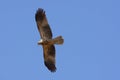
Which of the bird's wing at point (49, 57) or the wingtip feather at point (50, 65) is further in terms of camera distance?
the wingtip feather at point (50, 65)

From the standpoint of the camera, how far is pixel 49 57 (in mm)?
18891

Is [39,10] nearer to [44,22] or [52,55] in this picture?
[44,22]

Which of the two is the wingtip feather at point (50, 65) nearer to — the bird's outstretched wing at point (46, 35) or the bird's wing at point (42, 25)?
the bird's outstretched wing at point (46, 35)

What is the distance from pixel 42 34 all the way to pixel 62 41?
4.42ft

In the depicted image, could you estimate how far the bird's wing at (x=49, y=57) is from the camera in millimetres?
18516

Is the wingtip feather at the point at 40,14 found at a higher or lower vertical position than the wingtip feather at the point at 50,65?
higher

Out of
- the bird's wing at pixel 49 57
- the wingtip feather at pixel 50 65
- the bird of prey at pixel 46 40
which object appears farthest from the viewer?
the wingtip feather at pixel 50 65

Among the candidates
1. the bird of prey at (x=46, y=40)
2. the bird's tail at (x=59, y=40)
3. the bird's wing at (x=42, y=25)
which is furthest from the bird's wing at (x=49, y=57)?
the bird's tail at (x=59, y=40)

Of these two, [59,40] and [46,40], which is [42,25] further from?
[59,40]

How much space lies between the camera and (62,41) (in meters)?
17.3

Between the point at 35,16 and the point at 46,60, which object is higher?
the point at 35,16

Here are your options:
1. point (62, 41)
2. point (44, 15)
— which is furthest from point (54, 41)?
point (44, 15)

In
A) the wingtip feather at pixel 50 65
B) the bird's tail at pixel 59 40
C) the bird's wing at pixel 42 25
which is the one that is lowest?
the wingtip feather at pixel 50 65

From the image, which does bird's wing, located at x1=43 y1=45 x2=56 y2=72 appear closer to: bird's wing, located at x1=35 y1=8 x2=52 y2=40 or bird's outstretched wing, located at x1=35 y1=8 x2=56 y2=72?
bird's outstretched wing, located at x1=35 y1=8 x2=56 y2=72
